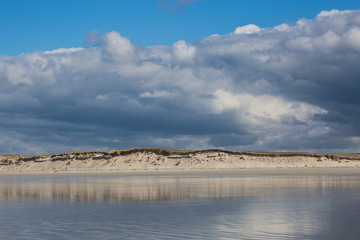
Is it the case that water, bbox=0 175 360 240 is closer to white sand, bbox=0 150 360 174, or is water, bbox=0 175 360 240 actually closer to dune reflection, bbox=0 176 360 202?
dune reflection, bbox=0 176 360 202

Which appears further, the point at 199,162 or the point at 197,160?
the point at 197,160

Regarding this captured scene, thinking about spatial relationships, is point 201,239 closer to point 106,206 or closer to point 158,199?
point 106,206

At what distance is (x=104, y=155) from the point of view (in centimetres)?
12812

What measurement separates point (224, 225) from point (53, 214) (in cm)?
906

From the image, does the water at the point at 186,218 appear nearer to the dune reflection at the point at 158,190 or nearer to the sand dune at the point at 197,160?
the dune reflection at the point at 158,190

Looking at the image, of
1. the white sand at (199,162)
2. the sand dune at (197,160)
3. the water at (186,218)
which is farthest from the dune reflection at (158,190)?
the sand dune at (197,160)

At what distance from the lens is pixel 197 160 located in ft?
388

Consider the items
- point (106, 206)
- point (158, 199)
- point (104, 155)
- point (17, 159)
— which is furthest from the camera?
point (17, 159)

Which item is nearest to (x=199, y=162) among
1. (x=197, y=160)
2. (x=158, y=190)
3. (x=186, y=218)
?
(x=197, y=160)

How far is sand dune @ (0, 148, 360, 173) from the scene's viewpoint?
116m

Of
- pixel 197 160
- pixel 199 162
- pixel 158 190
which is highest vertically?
pixel 197 160

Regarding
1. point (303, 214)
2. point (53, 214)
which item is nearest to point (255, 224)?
point (303, 214)

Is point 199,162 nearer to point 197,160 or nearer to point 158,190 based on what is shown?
point 197,160

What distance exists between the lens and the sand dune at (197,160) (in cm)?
Result: 11575
